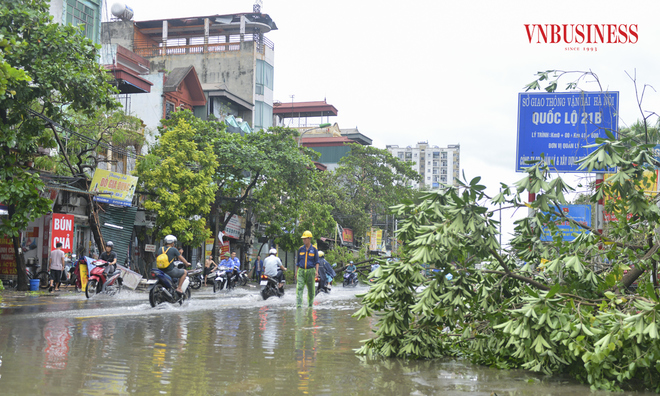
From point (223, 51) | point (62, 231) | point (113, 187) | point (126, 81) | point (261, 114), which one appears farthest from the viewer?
point (223, 51)

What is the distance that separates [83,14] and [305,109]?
146 ft

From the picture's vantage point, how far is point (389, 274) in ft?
23.8

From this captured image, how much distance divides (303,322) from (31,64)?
26.3 feet

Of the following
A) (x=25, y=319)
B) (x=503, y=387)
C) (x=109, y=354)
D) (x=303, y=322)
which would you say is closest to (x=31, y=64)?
(x=25, y=319)

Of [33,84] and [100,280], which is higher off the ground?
[33,84]

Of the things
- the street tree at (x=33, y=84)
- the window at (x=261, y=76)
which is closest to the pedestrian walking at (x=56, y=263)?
the street tree at (x=33, y=84)

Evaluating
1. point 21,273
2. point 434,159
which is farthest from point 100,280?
point 434,159

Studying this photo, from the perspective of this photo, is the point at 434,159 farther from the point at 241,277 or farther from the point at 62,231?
the point at 62,231

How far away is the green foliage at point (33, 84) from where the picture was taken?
13086 millimetres

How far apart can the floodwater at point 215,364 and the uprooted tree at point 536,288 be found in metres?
0.28

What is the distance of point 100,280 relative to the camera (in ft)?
57.7

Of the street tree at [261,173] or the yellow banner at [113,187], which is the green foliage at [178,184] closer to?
the yellow banner at [113,187]

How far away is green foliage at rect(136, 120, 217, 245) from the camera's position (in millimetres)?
27141

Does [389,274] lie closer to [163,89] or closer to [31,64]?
[31,64]
